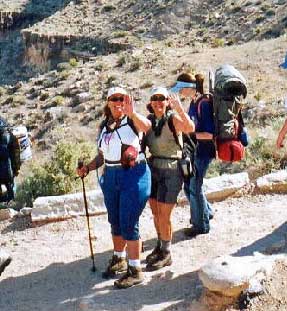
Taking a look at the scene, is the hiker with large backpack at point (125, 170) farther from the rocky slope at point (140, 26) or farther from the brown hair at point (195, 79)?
the rocky slope at point (140, 26)

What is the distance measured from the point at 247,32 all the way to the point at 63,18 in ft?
46.4

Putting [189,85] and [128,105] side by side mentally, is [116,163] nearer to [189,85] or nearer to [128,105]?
[128,105]

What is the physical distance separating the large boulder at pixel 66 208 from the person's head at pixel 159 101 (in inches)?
90.6

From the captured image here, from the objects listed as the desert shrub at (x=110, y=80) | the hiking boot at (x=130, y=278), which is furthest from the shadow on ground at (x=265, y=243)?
the desert shrub at (x=110, y=80)

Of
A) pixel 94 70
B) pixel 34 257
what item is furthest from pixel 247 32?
pixel 34 257

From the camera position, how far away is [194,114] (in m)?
6.79

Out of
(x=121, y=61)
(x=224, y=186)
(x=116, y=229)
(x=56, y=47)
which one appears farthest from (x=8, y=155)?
(x=56, y=47)

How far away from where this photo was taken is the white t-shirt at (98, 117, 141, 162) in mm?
6152

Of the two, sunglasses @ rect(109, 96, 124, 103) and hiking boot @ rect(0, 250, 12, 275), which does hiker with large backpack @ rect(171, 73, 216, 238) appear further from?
hiking boot @ rect(0, 250, 12, 275)

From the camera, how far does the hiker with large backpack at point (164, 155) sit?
6191mm

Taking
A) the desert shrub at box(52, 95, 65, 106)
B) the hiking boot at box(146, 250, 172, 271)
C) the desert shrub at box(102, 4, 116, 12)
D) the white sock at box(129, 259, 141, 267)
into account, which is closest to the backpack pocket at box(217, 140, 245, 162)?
the hiking boot at box(146, 250, 172, 271)

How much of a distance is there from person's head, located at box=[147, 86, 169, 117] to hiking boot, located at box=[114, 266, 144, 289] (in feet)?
4.10

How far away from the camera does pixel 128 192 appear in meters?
6.18

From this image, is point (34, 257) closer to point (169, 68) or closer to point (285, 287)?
point (285, 287)
